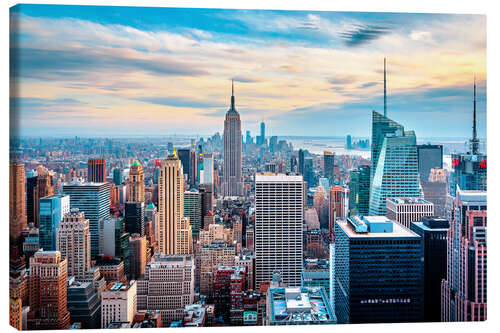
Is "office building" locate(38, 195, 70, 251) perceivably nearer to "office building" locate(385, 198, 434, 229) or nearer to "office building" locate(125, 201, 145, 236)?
"office building" locate(125, 201, 145, 236)

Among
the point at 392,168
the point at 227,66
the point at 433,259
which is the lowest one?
the point at 433,259

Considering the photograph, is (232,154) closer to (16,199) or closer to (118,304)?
(118,304)

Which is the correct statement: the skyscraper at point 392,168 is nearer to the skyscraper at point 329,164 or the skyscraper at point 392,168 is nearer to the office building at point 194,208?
the skyscraper at point 329,164

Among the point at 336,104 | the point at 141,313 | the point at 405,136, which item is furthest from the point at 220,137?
the point at 405,136

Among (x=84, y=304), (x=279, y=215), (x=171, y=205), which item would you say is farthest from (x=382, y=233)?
(x=171, y=205)

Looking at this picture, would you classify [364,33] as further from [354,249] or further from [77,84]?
[77,84]

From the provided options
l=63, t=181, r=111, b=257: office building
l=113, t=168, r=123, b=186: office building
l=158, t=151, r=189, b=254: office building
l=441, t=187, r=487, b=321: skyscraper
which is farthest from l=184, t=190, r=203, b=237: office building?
l=441, t=187, r=487, b=321: skyscraper

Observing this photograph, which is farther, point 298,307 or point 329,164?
point 329,164
